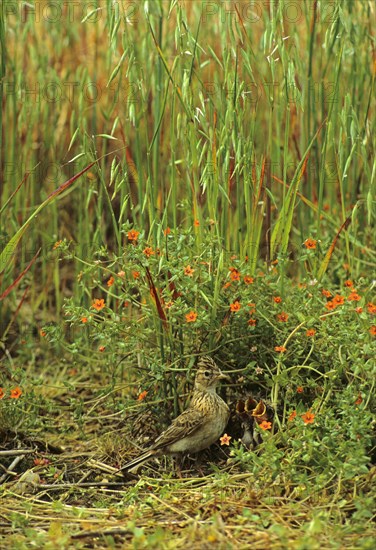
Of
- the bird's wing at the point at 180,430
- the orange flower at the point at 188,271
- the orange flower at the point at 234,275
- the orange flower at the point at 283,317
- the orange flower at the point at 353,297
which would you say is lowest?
the bird's wing at the point at 180,430

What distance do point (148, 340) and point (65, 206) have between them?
171cm

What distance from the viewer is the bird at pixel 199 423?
2975mm

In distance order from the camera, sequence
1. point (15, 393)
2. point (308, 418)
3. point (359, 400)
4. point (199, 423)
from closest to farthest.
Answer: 1. point (308, 418)
2. point (359, 400)
3. point (199, 423)
4. point (15, 393)

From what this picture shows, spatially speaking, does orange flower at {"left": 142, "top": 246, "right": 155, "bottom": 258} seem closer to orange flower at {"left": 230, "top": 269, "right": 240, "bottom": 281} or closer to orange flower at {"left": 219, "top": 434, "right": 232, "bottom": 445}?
orange flower at {"left": 230, "top": 269, "right": 240, "bottom": 281}

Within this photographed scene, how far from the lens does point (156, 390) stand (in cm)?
326

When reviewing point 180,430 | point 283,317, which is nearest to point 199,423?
point 180,430

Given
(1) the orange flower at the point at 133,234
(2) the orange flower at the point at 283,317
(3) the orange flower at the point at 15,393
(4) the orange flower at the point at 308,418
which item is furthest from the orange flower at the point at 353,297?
(3) the orange flower at the point at 15,393

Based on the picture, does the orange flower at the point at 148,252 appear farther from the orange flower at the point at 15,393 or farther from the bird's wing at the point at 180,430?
the orange flower at the point at 15,393

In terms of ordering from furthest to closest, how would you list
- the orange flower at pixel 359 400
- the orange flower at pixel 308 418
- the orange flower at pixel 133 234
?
1. the orange flower at pixel 133 234
2. the orange flower at pixel 359 400
3. the orange flower at pixel 308 418

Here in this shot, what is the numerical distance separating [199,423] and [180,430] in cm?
7

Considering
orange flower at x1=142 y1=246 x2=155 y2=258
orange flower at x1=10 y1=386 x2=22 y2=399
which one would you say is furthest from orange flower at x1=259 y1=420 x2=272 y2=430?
orange flower at x1=10 y1=386 x2=22 y2=399

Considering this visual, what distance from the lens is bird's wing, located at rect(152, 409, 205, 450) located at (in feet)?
9.74

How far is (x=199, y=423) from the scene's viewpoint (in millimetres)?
2971

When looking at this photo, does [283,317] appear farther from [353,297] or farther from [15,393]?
[15,393]
